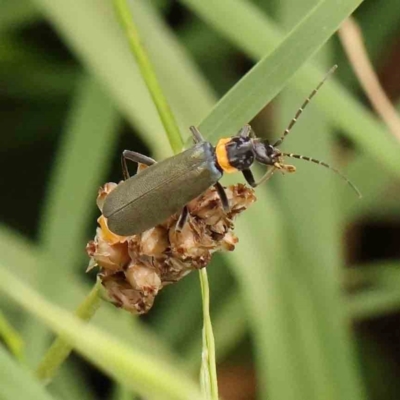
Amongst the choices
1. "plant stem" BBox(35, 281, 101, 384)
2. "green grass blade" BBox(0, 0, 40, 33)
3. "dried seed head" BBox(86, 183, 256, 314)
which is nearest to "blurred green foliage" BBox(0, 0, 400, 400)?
"green grass blade" BBox(0, 0, 40, 33)

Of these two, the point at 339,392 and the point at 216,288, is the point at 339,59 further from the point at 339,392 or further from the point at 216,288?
the point at 339,392

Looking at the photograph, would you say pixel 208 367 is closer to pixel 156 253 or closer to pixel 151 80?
pixel 156 253

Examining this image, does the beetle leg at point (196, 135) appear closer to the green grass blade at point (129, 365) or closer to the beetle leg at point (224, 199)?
the beetle leg at point (224, 199)

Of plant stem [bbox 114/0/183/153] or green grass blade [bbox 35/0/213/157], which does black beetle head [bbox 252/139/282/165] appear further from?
plant stem [bbox 114/0/183/153]

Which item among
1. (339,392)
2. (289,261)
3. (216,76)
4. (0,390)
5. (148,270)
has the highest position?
(216,76)

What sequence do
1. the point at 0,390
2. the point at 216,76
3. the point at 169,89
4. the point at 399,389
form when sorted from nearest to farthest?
the point at 0,390
the point at 169,89
the point at 399,389
the point at 216,76

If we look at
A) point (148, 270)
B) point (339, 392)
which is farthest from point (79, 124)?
point (148, 270)

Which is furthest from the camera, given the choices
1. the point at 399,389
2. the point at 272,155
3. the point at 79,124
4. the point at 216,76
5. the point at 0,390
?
the point at 216,76

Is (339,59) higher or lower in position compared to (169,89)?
higher
